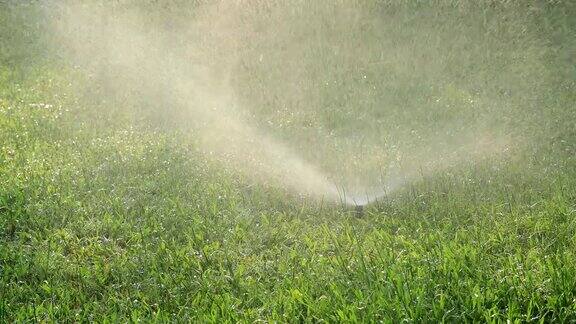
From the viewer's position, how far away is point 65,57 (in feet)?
43.0

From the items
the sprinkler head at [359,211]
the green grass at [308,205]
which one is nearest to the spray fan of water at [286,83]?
the green grass at [308,205]

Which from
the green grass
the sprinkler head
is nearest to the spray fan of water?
the green grass

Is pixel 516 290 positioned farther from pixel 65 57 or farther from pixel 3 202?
pixel 65 57

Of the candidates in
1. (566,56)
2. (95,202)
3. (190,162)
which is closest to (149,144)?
(190,162)

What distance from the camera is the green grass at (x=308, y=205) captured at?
15.3 ft

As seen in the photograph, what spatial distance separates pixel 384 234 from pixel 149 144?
164 inches

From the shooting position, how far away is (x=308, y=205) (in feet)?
23.2

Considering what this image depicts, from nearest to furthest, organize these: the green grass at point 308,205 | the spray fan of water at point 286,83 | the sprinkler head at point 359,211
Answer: the green grass at point 308,205 < the sprinkler head at point 359,211 < the spray fan of water at point 286,83

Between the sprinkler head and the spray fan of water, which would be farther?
the spray fan of water

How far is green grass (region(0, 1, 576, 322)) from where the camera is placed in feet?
15.3

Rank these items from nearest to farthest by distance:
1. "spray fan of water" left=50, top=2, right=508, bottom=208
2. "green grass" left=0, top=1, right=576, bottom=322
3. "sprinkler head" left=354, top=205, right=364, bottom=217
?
"green grass" left=0, top=1, right=576, bottom=322, "sprinkler head" left=354, top=205, right=364, bottom=217, "spray fan of water" left=50, top=2, right=508, bottom=208

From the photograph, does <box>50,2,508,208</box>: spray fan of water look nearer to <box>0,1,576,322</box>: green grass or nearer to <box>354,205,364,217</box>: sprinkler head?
<box>0,1,576,322</box>: green grass

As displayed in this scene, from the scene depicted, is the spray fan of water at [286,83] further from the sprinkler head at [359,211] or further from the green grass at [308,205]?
the sprinkler head at [359,211]

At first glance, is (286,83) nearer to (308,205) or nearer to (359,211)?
(308,205)
